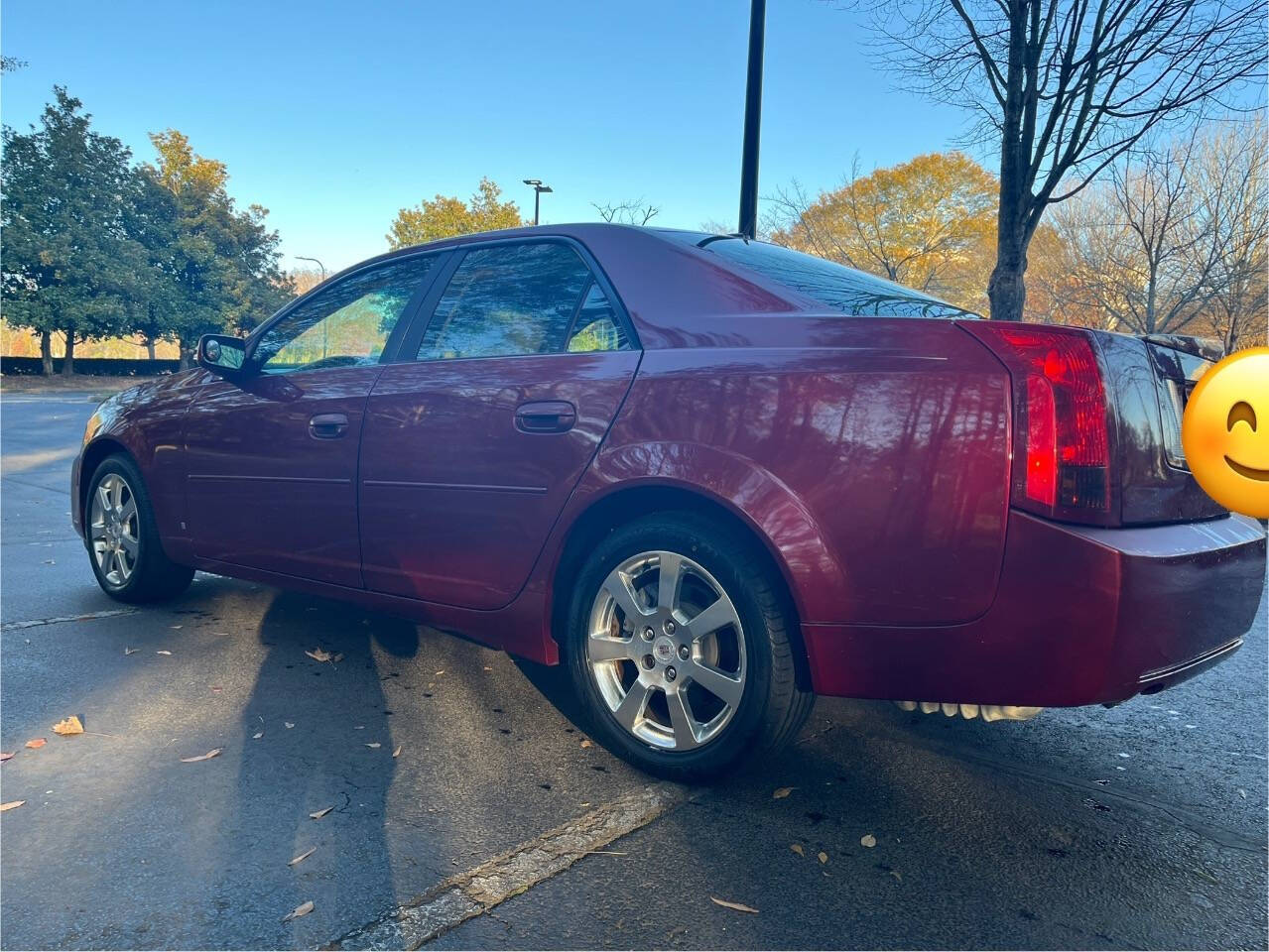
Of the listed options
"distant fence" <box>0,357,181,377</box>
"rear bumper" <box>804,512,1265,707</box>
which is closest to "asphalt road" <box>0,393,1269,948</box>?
"rear bumper" <box>804,512,1265,707</box>

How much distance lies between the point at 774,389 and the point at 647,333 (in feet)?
1.75

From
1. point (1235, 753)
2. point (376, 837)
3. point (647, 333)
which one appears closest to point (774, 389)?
point (647, 333)

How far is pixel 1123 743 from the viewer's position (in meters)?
3.18

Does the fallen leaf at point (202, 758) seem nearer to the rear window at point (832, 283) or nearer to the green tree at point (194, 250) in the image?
the rear window at point (832, 283)

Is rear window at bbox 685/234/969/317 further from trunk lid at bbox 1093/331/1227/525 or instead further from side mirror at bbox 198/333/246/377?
side mirror at bbox 198/333/246/377

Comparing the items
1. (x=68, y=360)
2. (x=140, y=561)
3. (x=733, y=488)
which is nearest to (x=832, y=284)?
(x=733, y=488)

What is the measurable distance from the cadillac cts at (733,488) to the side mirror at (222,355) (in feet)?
0.92

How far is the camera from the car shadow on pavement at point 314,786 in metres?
2.03

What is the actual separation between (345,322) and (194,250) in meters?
41.1

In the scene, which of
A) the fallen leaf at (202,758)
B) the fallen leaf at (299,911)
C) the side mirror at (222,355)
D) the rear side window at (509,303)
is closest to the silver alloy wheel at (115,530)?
the side mirror at (222,355)

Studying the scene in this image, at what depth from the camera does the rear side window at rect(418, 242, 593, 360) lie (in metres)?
3.10

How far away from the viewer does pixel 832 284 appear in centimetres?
294

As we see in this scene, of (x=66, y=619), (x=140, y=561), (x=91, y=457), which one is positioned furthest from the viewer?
(x=91, y=457)

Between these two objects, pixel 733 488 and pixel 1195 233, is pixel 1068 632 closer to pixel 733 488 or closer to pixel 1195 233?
pixel 733 488
